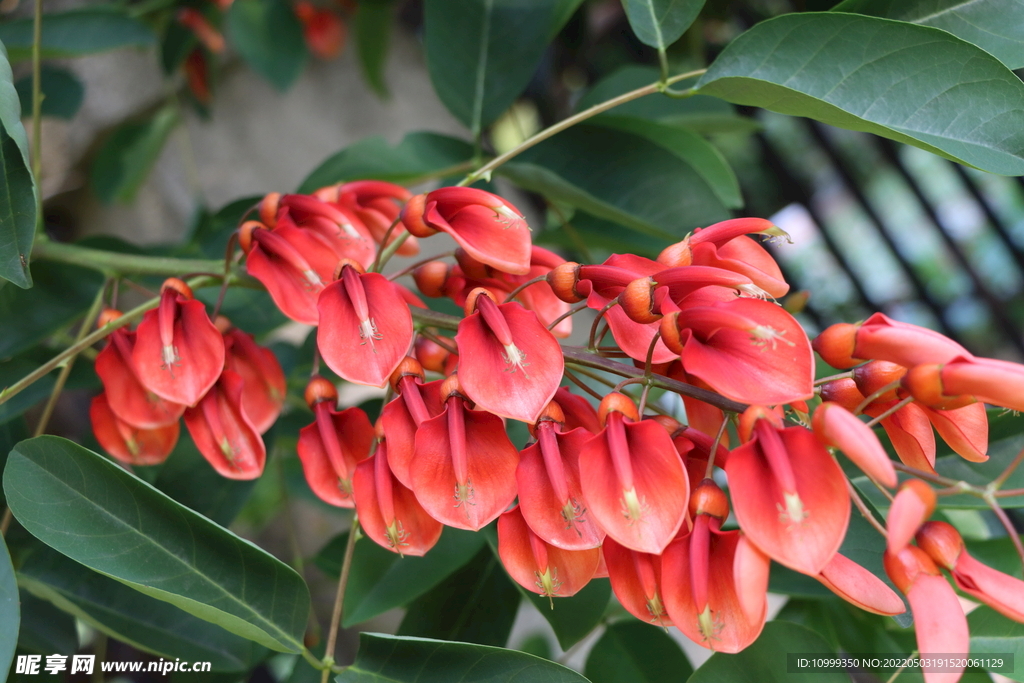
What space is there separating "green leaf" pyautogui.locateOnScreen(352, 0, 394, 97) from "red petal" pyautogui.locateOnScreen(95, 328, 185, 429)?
761 mm

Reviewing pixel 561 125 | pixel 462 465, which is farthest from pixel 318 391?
pixel 561 125

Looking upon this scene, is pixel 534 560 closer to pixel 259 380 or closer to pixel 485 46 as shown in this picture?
pixel 259 380

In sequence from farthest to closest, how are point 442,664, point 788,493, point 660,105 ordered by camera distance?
point 660,105 < point 442,664 < point 788,493

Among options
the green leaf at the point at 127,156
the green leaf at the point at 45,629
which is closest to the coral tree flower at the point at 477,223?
the green leaf at the point at 45,629

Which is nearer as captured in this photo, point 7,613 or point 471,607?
point 7,613

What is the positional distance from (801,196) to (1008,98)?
1188mm

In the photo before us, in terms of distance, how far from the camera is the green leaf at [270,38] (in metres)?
1.00

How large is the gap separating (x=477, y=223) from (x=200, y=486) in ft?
1.29

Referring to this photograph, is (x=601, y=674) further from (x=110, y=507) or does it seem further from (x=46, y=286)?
(x=46, y=286)

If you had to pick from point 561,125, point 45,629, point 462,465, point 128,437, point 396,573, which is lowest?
point 45,629

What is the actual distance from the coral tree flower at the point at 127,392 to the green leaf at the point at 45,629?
249mm

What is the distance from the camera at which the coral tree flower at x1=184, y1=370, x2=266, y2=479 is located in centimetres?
46

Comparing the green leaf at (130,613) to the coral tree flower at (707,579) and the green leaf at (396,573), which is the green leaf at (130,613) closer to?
the green leaf at (396,573)

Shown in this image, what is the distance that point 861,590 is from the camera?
322 millimetres
